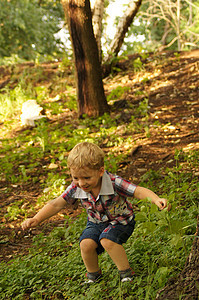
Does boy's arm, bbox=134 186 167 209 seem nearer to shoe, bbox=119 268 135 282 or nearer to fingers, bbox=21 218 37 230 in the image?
shoe, bbox=119 268 135 282

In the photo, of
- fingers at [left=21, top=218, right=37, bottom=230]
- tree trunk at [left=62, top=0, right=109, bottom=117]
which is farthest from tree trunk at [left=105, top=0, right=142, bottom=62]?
fingers at [left=21, top=218, right=37, bottom=230]

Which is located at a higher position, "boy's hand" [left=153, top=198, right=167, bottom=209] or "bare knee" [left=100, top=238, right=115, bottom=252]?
"boy's hand" [left=153, top=198, right=167, bottom=209]

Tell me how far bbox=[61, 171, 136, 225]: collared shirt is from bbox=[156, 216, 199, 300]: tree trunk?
69 cm

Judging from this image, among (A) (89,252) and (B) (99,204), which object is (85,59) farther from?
(A) (89,252)

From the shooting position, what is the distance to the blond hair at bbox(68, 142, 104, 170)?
8.09 feet

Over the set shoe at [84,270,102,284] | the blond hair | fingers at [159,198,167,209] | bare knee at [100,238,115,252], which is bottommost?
shoe at [84,270,102,284]

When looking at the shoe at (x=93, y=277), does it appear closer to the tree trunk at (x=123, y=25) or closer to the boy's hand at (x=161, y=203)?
the boy's hand at (x=161, y=203)

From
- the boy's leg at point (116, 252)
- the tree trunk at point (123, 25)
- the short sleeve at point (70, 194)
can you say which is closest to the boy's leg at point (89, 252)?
the boy's leg at point (116, 252)

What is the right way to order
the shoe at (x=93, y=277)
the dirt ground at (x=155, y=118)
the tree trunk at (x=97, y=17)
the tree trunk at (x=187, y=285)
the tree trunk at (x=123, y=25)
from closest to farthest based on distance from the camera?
the tree trunk at (x=187, y=285) < the shoe at (x=93, y=277) < the dirt ground at (x=155, y=118) < the tree trunk at (x=97, y=17) < the tree trunk at (x=123, y=25)

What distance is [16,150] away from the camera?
6746mm

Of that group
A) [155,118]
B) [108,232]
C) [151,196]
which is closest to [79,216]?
[108,232]

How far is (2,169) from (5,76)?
523 centimetres

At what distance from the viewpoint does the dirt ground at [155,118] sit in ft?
14.6

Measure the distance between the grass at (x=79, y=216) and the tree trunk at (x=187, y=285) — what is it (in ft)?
0.41
